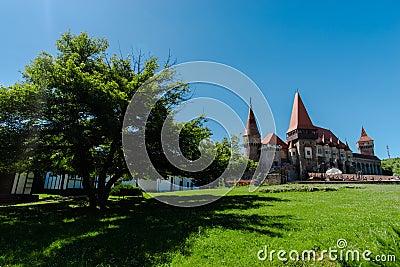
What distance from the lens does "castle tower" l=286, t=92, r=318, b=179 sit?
6391 centimetres

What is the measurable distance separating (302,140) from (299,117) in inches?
281

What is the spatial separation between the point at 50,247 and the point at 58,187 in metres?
26.3

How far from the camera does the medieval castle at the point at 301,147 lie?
64125mm

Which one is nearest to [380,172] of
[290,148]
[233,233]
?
[290,148]

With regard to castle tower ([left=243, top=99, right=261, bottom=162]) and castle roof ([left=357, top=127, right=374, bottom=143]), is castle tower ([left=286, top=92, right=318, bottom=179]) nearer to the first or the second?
castle tower ([left=243, top=99, right=261, bottom=162])

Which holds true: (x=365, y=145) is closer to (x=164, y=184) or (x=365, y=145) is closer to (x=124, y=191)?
(x=164, y=184)

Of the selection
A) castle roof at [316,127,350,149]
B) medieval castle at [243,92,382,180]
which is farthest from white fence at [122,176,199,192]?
castle roof at [316,127,350,149]

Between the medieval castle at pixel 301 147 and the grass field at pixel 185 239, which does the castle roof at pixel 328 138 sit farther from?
the grass field at pixel 185 239

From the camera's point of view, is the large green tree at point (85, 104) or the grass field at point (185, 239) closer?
the grass field at point (185, 239)

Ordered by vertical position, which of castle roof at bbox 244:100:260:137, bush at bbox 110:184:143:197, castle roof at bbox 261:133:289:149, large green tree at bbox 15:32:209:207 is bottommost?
bush at bbox 110:184:143:197

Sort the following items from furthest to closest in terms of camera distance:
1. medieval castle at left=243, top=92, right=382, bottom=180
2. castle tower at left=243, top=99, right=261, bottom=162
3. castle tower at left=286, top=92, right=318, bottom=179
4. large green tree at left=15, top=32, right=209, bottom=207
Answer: castle tower at left=243, top=99, right=261, bottom=162 → medieval castle at left=243, top=92, right=382, bottom=180 → castle tower at left=286, top=92, right=318, bottom=179 → large green tree at left=15, top=32, right=209, bottom=207

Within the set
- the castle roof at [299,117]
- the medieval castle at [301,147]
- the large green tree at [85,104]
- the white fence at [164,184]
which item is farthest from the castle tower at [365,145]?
the large green tree at [85,104]

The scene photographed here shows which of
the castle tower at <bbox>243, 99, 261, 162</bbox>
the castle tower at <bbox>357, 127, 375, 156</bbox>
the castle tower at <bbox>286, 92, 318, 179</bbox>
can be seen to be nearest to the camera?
the castle tower at <bbox>286, 92, 318, 179</bbox>

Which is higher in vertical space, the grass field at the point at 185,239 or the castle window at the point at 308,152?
the castle window at the point at 308,152
